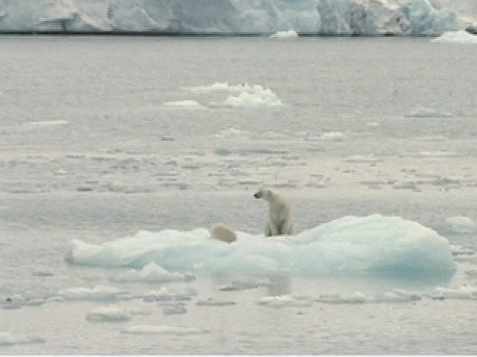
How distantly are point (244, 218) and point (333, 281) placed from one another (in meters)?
4.16

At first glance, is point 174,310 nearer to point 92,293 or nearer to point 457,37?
point 92,293

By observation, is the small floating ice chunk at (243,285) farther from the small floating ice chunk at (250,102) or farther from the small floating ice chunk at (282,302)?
the small floating ice chunk at (250,102)

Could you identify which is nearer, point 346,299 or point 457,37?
point 346,299

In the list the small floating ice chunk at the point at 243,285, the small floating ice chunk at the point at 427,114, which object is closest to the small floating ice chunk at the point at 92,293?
the small floating ice chunk at the point at 243,285

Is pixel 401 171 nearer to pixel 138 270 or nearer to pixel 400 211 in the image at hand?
pixel 400 211

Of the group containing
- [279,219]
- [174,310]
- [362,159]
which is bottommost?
[362,159]

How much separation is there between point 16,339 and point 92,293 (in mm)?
1410

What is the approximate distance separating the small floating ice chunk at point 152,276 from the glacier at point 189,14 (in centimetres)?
5225

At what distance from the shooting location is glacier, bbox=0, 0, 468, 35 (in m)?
64.2

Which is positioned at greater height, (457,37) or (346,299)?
(346,299)

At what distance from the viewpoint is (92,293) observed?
10.9m

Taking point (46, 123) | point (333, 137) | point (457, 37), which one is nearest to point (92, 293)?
point (333, 137)

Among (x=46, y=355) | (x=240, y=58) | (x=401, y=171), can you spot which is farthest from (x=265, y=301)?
(x=240, y=58)

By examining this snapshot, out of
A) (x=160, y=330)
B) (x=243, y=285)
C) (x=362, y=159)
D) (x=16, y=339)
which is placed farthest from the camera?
(x=362, y=159)
